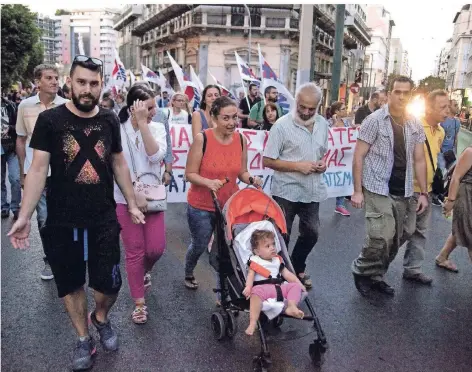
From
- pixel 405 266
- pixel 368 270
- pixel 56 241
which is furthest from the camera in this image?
pixel 405 266

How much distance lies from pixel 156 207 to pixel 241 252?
75 centimetres

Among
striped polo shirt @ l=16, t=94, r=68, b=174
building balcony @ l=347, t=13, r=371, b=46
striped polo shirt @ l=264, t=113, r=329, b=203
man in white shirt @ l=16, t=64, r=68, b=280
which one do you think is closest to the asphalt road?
man in white shirt @ l=16, t=64, r=68, b=280

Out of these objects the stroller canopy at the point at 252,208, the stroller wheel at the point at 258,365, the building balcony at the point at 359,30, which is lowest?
the stroller wheel at the point at 258,365

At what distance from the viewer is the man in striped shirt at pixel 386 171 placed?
4375mm

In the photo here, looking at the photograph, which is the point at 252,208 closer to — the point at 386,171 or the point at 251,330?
the point at 251,330

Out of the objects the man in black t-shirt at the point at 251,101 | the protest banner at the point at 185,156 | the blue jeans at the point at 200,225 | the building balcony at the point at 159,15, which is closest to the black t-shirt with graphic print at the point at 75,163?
the blue jeans at the point at 200,225

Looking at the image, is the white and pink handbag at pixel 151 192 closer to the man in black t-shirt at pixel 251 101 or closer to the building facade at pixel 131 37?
the man in black t-shirt at pixel 251 101

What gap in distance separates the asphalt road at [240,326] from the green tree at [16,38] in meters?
28.2

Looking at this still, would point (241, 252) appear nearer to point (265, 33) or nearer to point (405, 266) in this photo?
point (405, 266)

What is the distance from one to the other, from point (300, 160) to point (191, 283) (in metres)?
1.52

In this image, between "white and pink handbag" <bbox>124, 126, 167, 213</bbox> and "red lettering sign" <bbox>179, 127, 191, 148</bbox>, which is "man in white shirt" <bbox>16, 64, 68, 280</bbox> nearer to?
"white and pink handbag" <bbox>124, 126, 167, 213</bbox>

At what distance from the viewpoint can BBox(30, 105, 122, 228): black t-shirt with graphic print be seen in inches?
115

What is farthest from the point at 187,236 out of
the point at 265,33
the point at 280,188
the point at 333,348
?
the point at 265,33

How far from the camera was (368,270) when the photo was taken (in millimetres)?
4562
